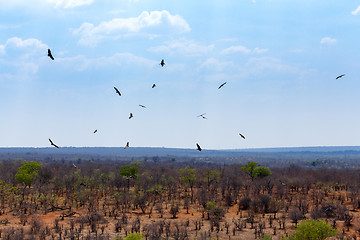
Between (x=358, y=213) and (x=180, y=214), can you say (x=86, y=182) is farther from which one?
(x=358, y=213)

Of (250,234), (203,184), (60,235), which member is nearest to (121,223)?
(60,235)

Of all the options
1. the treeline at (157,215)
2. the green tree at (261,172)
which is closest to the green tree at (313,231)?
the treeline at (157,215)

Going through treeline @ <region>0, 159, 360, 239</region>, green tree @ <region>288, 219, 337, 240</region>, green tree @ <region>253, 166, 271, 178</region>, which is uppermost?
green tree @ <region>288, 219, 337, 240</region>

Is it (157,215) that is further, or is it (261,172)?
(261,172)

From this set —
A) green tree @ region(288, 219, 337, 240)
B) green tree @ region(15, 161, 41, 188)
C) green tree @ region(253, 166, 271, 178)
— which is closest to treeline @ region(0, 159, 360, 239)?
green tree @ region(15, 161, 41, 188)

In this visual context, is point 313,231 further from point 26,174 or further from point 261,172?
point 261,172

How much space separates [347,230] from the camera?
25562 mm

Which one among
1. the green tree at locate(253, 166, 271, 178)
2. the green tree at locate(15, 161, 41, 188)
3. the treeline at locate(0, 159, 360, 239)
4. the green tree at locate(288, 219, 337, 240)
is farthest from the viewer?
the green tree at locate(253, 166, 271, 178)

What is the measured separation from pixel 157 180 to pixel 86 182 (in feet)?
43.1

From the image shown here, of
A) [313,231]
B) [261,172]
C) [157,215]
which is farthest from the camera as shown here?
[261,172]

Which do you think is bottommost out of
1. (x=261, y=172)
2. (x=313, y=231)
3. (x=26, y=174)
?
(x=261, y=172)

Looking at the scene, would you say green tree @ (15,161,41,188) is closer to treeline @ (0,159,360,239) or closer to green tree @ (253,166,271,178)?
treeline @ (0,159,360,239)

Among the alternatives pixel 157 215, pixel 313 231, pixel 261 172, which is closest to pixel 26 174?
pixel 157 215

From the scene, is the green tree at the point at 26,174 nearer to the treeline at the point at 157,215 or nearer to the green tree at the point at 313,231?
the treeline at the point at 157,215
